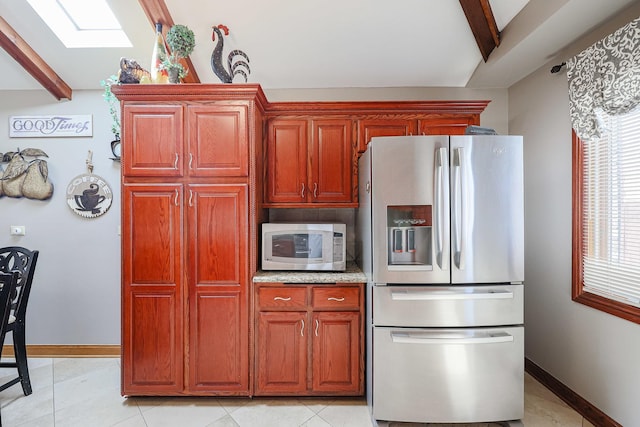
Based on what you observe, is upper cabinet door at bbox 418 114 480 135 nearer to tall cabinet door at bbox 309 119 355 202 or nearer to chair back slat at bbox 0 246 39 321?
tall cabinet door at bbox 309 119 355 202

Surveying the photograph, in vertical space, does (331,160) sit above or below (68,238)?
above

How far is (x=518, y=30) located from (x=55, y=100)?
384cm

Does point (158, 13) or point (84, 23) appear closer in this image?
point (158, 13)

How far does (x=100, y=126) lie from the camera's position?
2631mm

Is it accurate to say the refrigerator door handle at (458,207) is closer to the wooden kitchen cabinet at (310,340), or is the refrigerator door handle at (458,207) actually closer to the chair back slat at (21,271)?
the wooden kitchen cabinet at (310,340)

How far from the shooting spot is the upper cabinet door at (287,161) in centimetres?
228

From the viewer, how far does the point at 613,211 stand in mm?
1723

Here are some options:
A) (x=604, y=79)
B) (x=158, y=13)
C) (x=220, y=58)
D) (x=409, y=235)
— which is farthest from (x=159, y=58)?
(x=604, y=79)

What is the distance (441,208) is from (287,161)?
1.22 m

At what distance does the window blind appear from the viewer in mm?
1615

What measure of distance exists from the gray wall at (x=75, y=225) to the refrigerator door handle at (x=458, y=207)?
1.10m

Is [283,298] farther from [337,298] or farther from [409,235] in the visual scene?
[409,235]

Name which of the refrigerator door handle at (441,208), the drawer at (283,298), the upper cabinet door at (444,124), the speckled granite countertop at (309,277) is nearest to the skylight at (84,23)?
the speckled granite countertop at (309,277)

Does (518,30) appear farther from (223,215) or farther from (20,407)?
(20,407)
